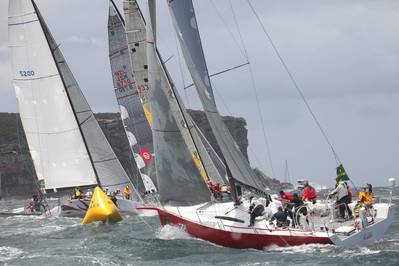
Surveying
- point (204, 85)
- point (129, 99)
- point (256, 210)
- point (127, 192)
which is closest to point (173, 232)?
point (256, 210)

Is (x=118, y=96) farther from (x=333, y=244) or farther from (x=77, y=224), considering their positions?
(x=333, y=244)

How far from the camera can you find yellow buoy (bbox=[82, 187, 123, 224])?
33.8 metres

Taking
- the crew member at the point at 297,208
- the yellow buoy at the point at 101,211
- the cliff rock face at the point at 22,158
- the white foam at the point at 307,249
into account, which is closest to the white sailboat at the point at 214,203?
the white foam at the point at 307,249

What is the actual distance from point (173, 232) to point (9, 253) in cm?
569

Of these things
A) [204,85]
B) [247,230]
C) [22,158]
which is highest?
[22,158]

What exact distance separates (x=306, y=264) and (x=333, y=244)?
75.5 inches

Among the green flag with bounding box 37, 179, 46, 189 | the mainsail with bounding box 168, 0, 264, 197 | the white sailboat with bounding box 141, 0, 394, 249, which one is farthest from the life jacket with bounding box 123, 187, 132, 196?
the mainsail with bounding box 168, 0, 264, 197

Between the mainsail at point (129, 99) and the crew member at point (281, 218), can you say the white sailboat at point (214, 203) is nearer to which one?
the crew member at point (281, 218)

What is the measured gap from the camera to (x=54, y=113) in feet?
128

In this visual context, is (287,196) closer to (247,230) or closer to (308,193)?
(308,193)

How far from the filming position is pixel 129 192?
40000mm

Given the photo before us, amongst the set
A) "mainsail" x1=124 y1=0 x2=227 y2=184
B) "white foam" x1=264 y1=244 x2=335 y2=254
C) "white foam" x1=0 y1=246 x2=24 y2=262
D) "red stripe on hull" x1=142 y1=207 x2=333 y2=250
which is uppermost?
"mainsail" x1=124 y1=0 x2=227 y2=184

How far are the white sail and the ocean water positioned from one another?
502cm

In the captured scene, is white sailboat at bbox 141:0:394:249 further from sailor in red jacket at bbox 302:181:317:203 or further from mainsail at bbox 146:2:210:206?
sailor in red jacket at bbox 302:181:317:203
